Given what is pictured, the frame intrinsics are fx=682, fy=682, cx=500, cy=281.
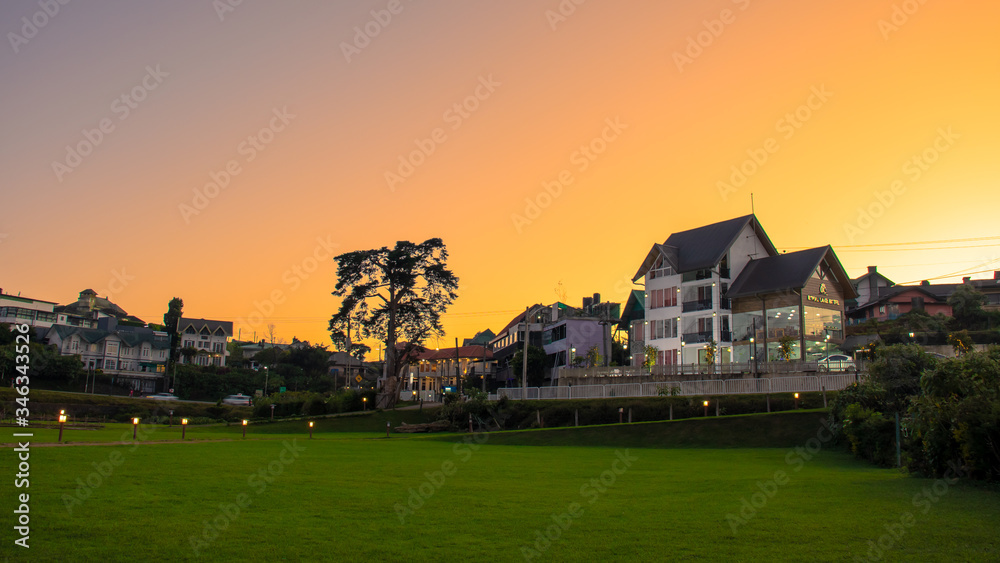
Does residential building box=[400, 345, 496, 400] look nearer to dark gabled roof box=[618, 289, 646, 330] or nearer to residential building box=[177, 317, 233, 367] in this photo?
dark gabled roof box=[618, 289, 646, 330]

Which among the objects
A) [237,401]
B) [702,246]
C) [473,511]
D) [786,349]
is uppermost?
[702,246]

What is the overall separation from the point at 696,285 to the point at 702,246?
12.8 ft

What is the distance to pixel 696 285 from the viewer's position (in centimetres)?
6141

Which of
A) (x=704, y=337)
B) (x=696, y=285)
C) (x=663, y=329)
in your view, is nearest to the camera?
(x=704, y=337)

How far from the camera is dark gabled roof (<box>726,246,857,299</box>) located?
5528 centimetres

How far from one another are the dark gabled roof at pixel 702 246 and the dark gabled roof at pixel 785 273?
9.21 feet

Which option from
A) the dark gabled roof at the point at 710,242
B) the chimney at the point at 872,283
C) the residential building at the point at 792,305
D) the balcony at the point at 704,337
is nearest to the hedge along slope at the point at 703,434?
the residential building at the point at 792,305

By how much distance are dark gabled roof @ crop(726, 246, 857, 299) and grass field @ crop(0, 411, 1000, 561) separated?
123 ft

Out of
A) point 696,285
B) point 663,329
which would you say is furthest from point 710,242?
point 663,329

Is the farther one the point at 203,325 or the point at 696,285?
the point at 203,325

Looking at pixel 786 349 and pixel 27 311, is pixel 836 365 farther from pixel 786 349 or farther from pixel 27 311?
pixel 27 311

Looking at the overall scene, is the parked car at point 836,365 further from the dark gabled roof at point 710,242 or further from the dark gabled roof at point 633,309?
the dark gabled roof at point 633,309

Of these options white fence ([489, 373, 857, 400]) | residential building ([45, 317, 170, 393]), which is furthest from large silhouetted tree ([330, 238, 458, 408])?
residential building ([45, 317, 170, 393])

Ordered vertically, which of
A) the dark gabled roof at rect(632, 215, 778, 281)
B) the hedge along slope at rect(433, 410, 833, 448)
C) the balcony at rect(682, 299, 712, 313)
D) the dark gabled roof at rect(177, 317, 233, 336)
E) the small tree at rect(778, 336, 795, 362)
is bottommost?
the hedge along slope at rect(433, 410, 833, 448)
